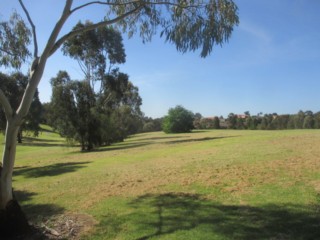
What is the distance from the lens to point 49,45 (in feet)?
24.8

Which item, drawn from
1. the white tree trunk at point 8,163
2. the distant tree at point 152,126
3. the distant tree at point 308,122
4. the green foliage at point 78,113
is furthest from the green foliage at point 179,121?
the white tree trunk at point 8,163

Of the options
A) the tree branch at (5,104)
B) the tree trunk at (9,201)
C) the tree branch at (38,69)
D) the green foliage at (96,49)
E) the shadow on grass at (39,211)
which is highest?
the green foliage at (96,49)

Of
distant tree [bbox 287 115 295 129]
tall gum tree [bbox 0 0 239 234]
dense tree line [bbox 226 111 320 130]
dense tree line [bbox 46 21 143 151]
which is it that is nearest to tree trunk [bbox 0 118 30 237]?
tall gum tree [bbox 0 0 239 234]

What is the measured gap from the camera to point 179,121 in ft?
206

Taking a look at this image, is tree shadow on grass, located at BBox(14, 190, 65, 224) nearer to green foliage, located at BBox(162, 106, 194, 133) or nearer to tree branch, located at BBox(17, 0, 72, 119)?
tree branch, located at BBox(17, 0, 72, 119)

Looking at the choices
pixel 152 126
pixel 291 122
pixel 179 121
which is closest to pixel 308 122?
pixel 291 122

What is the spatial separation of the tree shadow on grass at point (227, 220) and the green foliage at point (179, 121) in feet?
176

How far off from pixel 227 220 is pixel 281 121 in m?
46.7

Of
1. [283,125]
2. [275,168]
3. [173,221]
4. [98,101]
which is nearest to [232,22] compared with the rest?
[173,221]

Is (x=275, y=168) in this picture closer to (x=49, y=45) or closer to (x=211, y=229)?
(x=211, y=229)

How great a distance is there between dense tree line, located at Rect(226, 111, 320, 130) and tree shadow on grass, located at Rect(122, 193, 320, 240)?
139ft

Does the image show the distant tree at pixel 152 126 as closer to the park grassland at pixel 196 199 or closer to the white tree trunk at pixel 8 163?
the park grassland at pixel 196 199

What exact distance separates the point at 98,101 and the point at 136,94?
3481 cm

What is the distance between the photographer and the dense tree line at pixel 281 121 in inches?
1871
